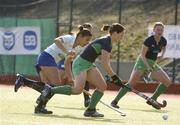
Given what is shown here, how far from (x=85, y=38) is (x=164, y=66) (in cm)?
1552

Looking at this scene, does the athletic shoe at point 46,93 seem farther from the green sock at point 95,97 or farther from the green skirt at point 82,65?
the green sock at point 95,97

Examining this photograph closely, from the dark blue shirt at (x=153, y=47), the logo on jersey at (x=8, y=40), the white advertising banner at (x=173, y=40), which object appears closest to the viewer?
the dark blue shirt at (x=153, y=47)

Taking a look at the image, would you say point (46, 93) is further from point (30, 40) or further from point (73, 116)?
point (30, 40)

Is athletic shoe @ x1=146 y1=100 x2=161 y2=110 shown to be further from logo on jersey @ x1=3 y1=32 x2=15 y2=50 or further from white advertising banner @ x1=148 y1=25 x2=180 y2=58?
logo on jersey @ x1=3 y1=32 x2=15 y2=50

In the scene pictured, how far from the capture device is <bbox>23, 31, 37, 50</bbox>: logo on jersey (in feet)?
85.2

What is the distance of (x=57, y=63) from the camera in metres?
14.0

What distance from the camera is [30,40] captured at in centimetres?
2622

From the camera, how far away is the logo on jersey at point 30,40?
26.0 m

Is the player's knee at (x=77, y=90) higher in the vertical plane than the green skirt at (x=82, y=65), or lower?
lower

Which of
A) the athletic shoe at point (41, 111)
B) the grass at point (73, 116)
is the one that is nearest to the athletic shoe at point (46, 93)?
the athletic shoe at point (41, 111)

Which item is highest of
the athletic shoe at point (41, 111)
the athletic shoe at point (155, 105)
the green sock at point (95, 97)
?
the green sock at point (95, 97)

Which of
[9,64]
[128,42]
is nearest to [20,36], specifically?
[9,64]

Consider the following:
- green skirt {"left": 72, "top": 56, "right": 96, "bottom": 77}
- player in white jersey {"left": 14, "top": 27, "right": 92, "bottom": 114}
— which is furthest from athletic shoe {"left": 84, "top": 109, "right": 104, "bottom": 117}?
player in white jersey {"left": 14, "top": 27, "right": 92, "bottom": 114}

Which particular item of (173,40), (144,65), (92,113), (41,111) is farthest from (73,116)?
(173,40)
